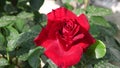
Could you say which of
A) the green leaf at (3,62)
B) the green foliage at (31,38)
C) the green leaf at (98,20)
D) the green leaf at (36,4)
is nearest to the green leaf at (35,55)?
the green foliage at (31,38)

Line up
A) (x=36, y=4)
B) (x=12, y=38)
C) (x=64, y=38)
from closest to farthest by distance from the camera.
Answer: (x=64, y=38)
(x=12, y=38)
(x=36, y=4)

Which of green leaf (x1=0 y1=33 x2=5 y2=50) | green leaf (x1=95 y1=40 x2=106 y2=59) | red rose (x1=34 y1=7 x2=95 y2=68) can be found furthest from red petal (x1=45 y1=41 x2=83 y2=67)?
green leaf (x1=0 y1=33 x2=5 y2=50)

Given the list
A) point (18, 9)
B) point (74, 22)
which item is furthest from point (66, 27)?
point (18, 9)

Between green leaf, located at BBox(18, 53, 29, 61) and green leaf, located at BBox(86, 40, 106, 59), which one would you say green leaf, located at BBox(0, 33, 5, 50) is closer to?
green leaf, located at BBox(18, 53, 29, 61)

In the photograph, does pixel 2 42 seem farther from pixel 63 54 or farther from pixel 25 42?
pixel 63 54

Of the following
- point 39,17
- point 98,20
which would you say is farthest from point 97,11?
point 39,17

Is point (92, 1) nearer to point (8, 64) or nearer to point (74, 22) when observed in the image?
point (8, 64)
